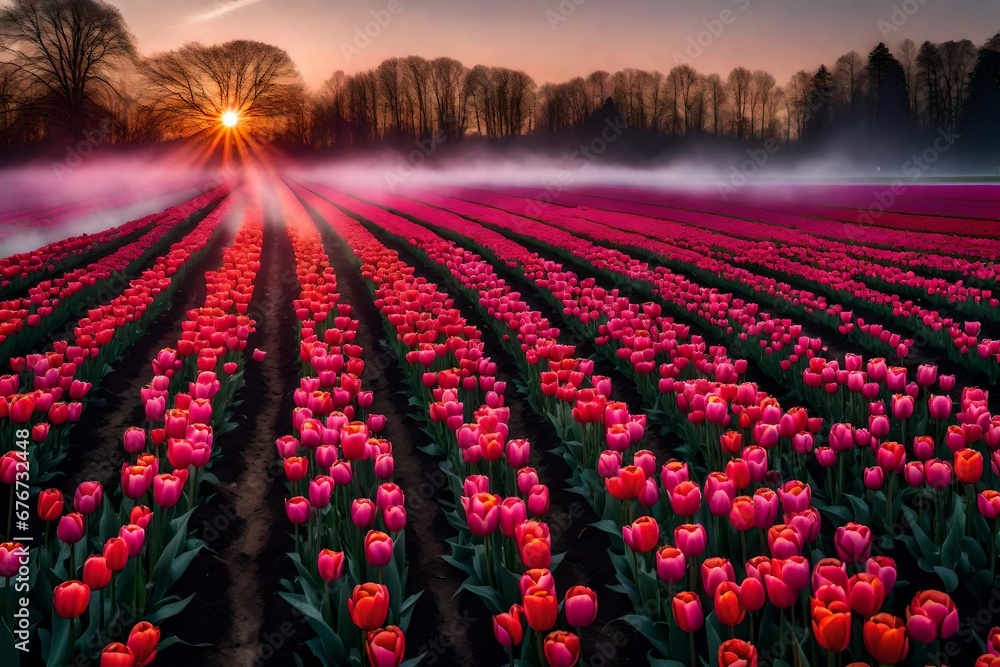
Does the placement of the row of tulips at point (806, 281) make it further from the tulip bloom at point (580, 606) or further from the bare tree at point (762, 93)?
the bare tree at point (762, 93)

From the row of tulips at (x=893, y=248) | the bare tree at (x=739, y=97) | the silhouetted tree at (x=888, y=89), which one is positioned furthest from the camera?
the bare tree at (x=739, y=97)

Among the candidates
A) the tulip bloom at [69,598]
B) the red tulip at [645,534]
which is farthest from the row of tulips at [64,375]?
the red tulip at [645,534]

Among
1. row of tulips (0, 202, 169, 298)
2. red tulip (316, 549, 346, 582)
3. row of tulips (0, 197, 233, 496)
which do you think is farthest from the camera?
row of tulips (0, 202, 169, 298)

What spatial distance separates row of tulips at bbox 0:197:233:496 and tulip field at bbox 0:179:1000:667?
1.3 inches

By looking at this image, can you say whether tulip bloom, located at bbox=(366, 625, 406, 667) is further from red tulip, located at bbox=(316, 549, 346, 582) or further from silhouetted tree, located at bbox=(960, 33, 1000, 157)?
silhouetted tree, located at bbox=(960, 33, 1000, 157)

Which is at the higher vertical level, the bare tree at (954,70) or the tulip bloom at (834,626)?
the bare tree at (954,70)

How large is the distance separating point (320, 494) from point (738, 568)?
6.40 feet

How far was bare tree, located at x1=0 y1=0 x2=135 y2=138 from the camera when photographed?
1254 inches

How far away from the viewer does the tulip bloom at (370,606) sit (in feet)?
7.41

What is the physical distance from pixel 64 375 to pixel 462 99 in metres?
75.1

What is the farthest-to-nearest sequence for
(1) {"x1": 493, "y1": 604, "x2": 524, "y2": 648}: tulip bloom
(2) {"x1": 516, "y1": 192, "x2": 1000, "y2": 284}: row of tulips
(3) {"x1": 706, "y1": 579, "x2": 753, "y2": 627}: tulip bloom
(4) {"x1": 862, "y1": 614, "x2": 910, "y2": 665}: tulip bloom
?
(2) {"x1": 516, "y1": 192, "x2": 1000, "y2": 284}: row of tulips
(1) {"x1": 493, "y1": 604, "x2": 524, "y2": 648}: tulip bloom
(3) {"x1": 706, "y1": 579, "x2": 753, "y2": 627}: tulip bloom
(4) {"x1": 862, "y1": 614, "x2": 910, "y2": 665}: tulip bloom

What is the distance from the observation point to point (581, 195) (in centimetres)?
3403

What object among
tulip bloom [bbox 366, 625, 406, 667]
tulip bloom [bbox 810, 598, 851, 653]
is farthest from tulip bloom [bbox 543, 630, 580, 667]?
tulip bloom [bbox 810, 598, 851, 653]

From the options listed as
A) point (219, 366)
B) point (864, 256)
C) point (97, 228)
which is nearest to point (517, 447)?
point (219, 366)
